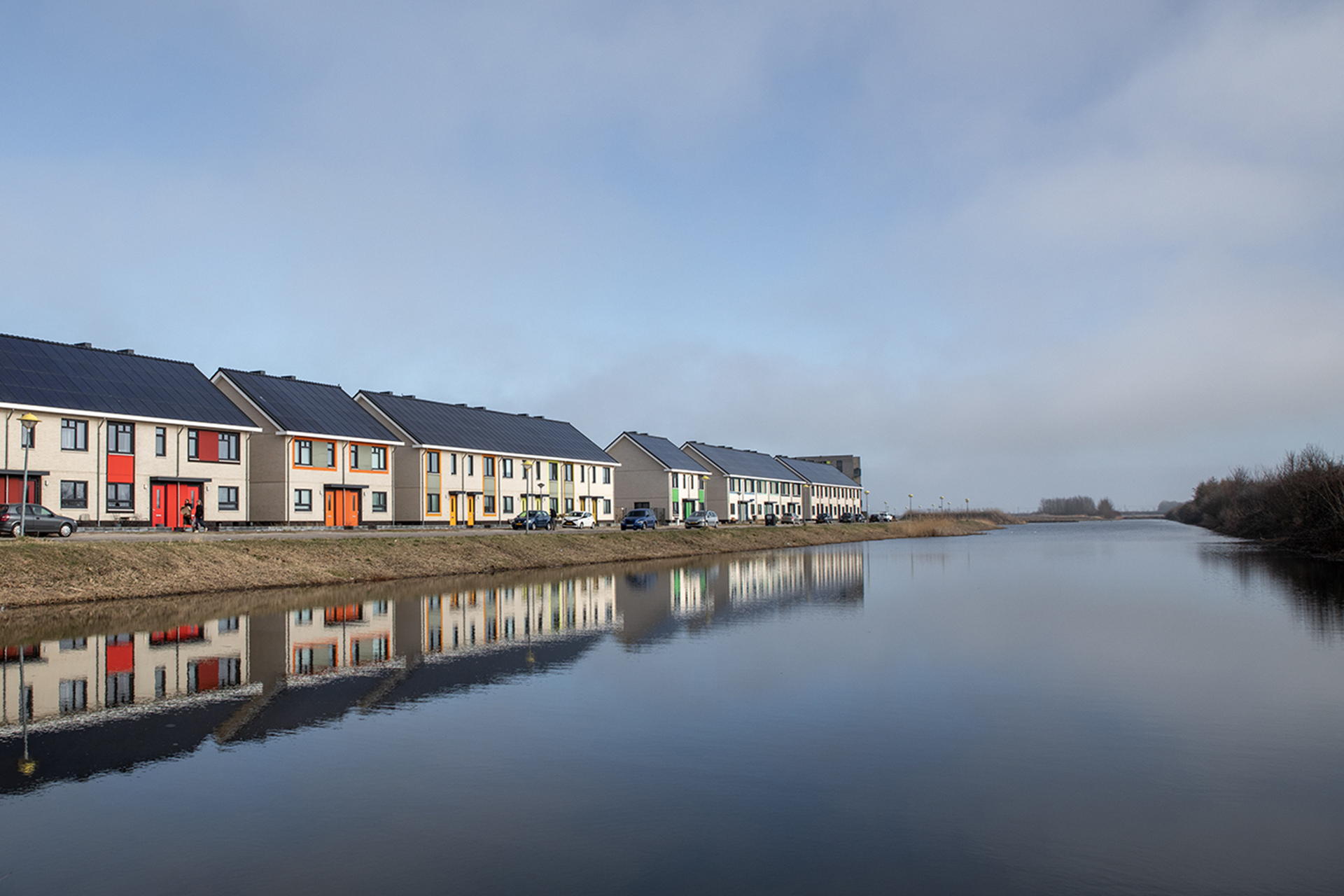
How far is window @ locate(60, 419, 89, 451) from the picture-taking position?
41219 mm

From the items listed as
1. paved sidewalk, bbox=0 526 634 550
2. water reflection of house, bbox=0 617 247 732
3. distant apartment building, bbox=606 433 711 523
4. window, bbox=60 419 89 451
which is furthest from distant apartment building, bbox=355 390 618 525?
water reflection of house, bbox=0 617 247 732

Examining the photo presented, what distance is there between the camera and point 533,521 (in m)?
60.1

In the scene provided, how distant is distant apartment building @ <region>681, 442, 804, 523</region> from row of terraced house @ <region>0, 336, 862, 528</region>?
921 inches

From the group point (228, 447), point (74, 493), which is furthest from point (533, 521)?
point (74, 493)

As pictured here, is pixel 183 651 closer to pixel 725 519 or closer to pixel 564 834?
pixel 564 834

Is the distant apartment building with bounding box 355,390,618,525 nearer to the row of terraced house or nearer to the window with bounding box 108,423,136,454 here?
the row of terraced house

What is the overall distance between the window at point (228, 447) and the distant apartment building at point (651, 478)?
144ft

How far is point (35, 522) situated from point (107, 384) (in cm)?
1218

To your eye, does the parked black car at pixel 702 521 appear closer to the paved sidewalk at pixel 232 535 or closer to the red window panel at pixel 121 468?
the paved sidewalk at pixel 232 535

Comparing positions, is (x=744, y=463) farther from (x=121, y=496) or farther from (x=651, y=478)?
(x=121, y=496)

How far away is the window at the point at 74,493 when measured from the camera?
4078 centimetres

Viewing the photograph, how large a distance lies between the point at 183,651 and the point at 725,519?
83.8m

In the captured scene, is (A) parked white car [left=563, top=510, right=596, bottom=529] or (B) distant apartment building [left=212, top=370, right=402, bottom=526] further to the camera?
(A) parked white car [left=563, top=510, right=596, bottom=529]

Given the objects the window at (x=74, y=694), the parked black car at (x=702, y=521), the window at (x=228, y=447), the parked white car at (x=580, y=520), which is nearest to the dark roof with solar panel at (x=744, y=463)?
the parked black car at (x=702, y=521)
